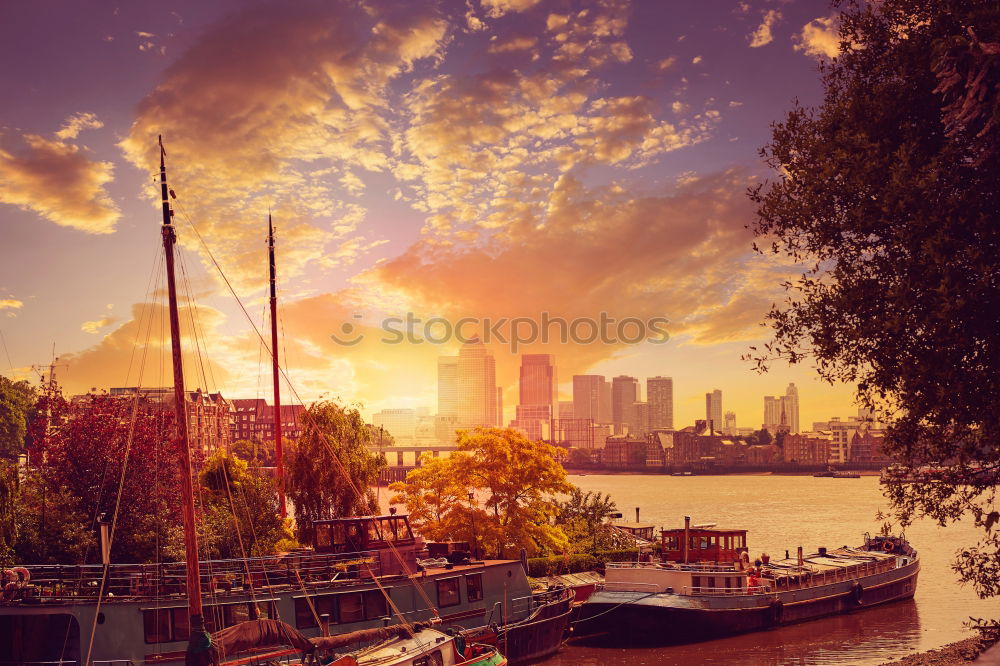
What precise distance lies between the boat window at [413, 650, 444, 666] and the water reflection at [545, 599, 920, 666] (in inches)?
441

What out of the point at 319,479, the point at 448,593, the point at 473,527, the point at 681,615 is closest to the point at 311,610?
the point at 448,593

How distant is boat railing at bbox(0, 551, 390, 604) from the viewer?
23562mm

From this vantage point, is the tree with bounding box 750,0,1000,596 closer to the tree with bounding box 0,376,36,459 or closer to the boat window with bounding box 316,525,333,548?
the boat window with bounding box 316,525,333,548

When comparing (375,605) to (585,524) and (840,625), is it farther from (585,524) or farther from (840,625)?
(585,524)

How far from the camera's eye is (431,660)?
75.0ft

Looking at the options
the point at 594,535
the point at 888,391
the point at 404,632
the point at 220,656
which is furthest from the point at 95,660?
the point at 594,535

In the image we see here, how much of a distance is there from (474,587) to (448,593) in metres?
1.38

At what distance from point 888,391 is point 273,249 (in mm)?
35588

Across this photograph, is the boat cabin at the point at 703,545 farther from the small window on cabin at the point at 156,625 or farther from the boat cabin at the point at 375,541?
the small window on cabin at the point at 156,625

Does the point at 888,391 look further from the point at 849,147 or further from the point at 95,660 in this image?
the point at 95,660

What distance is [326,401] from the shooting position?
45531 mm

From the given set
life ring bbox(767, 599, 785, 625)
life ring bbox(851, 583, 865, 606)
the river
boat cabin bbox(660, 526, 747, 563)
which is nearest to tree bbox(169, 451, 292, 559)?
the river

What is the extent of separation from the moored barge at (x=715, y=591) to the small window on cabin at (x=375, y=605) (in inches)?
518

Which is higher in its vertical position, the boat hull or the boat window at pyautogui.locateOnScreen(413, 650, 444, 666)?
the boat window at pyautogui.locateOnScreen(413, 650, 444, 666)
